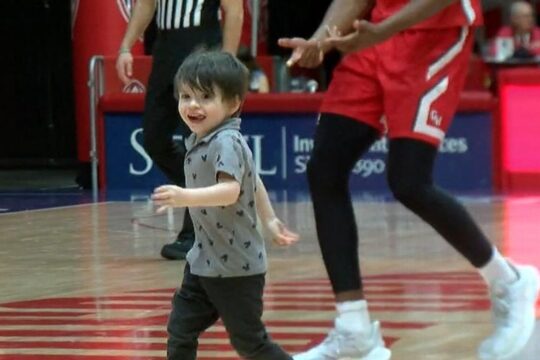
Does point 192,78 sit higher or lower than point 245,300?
higher

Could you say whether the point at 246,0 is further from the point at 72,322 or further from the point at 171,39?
the point at 72,322

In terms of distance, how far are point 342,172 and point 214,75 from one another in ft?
2.61

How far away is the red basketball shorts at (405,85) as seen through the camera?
4910 mm

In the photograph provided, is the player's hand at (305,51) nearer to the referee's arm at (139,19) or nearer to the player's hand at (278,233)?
the player's hand at (278,233)

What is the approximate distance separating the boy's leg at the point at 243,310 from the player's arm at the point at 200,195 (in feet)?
0.90

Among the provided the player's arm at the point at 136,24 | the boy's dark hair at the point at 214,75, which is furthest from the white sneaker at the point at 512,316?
the player's arm at the point at 136,24

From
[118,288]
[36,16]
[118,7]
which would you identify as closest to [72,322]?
[118,288]

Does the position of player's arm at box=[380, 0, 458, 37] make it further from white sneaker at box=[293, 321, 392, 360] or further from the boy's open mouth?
white sneaker at box=[293, 321, 392, 360]

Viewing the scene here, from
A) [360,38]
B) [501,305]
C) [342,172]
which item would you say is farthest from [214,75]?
[501,305]

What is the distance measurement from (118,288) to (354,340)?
2.53 m

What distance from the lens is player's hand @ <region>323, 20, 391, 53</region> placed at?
15.7 ft

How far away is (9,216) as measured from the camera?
11586 millimetres

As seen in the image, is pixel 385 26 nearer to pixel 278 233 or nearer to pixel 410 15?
pixel 410 15

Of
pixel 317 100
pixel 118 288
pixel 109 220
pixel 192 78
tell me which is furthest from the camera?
pixel 317 100
